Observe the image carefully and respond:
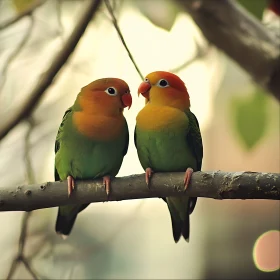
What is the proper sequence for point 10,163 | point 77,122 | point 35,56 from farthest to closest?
point 35,56 < point 10,163 < point 77,122

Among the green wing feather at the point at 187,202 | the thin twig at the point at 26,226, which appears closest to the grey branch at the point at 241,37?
the green wing feather at the point at 187,202

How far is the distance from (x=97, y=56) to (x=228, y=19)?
44 cm

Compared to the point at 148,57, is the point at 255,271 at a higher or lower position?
lower

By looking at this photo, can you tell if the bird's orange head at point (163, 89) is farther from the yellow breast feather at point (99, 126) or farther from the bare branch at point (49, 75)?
the bare branch at point (49, 75)

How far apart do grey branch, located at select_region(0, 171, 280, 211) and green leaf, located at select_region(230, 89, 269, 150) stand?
24 centimetres

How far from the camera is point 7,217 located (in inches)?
40.9

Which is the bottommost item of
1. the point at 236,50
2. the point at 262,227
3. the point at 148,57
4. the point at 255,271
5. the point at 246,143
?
the point at 255,271

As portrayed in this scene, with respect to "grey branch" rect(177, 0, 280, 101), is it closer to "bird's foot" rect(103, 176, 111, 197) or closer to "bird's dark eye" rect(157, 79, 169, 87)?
"bird's dark eye" rect(157, 79, 169, 87)

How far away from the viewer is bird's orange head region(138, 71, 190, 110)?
0.78 m

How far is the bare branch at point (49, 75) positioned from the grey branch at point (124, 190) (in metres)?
0.19

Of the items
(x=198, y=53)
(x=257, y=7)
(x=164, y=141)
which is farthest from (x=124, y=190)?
(x=198, y=53)

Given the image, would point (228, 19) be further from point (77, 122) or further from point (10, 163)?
point (10, 163)

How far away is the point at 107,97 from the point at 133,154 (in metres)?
0.29

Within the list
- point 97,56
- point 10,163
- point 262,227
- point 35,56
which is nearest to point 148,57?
point 97,56
